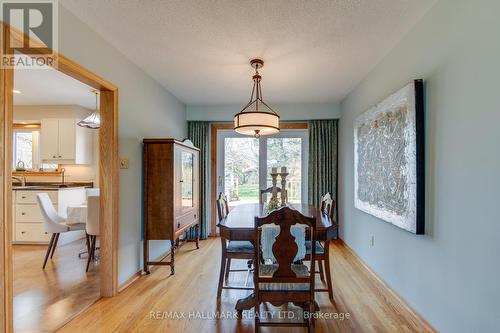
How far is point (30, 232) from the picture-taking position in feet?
14.7

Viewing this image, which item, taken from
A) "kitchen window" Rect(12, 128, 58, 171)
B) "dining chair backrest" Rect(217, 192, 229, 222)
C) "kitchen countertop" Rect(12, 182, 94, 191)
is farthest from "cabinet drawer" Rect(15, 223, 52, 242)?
"dining chair backrest" Rect(217, 192, 229, 222)

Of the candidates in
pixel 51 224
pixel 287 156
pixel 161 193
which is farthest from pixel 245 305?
pixel 287 156

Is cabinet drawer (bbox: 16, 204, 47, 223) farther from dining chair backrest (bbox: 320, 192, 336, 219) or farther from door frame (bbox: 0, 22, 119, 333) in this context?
dining chair backrest (bbox: 320, 192, 336, 219)

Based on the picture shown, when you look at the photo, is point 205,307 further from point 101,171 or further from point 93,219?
point 93,219

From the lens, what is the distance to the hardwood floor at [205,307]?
2109 mm

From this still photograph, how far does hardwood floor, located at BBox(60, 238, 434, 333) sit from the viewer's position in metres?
2.11

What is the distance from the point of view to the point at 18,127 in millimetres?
5422

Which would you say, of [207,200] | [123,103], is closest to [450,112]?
[123,103]

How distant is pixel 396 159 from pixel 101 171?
9.18 ft

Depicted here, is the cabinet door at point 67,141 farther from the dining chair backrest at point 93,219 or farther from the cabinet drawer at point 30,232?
the dining chair backrest at point 93,219

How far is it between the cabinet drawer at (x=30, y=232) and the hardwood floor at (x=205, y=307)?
2559mm

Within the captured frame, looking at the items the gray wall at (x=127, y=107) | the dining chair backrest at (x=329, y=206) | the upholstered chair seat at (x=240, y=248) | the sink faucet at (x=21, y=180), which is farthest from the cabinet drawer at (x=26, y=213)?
the dining chair backrest at (x=329, y=206)

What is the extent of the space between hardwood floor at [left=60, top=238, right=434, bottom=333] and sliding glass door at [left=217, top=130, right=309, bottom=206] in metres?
2.07

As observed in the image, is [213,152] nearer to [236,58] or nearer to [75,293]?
[236,58]
